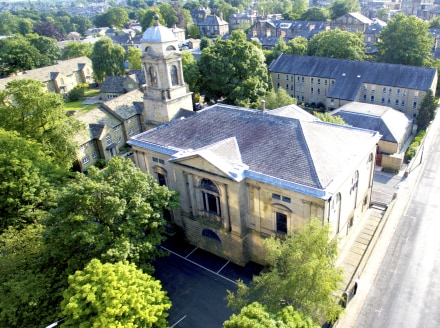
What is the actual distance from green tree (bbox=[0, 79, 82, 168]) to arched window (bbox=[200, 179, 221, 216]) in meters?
21.4

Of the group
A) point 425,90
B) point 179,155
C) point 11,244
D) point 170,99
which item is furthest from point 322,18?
point 11,244

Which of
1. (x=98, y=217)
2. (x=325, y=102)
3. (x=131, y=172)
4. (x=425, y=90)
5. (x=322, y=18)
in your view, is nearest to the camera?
(x=98, y=217)

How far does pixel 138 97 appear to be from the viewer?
245 ft

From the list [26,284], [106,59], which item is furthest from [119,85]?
[26,284]

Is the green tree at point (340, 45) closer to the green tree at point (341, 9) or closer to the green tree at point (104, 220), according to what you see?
the green tree at point (104, 220)

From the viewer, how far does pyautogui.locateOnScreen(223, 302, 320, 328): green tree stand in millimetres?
22625

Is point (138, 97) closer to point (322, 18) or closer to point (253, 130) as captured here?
point (253, 130)

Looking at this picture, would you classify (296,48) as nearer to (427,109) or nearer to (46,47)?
(427,109)

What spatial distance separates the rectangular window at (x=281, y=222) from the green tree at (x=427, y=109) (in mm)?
46996

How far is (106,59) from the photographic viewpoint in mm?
111250

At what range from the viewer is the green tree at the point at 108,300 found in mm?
24688

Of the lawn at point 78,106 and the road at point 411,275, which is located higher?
the lawn at point 78,106

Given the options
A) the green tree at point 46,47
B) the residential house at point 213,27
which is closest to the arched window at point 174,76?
the green tree at point 46,47

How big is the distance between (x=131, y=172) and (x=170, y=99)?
19.2 meters
